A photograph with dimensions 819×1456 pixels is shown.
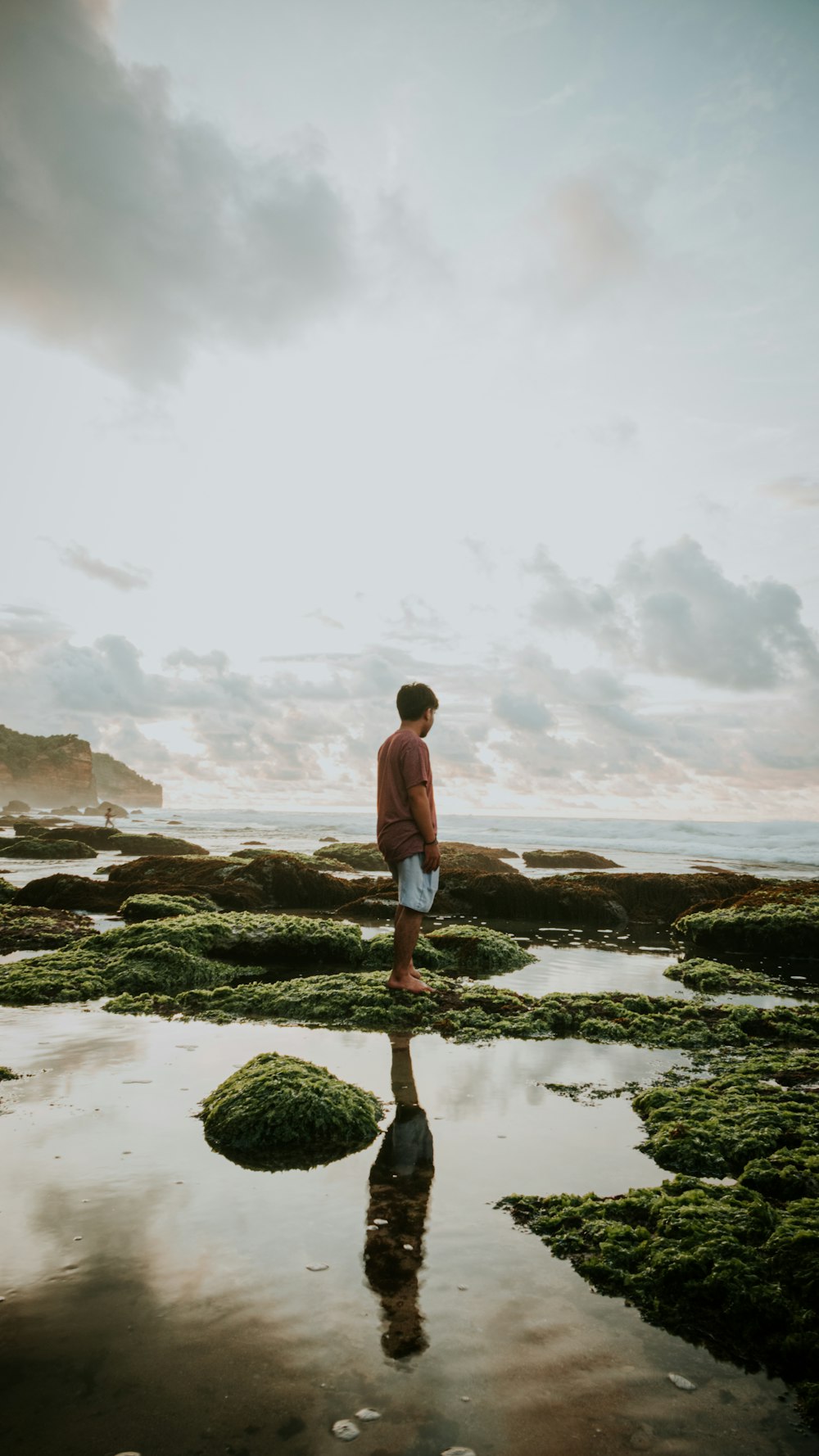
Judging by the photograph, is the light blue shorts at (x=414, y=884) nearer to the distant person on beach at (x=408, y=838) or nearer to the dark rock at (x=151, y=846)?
the distant person on beach at (x=408, y=838)

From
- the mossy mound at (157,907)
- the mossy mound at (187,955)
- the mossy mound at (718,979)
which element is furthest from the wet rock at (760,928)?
the mossy mound at (157,907)

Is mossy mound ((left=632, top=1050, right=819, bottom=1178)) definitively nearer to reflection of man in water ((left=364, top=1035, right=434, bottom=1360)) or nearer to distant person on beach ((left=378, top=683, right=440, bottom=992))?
reflection of man in water ((left=364, top=1035, right=434, bottom=1360))

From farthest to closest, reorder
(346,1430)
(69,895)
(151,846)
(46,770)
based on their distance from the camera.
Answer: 1. (46,770)
2. (151,846)
3. (69,895)
4. (346,1430)

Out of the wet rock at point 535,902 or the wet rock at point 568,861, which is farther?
the wet rock at point 568,861

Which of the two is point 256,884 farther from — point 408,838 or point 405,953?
point 408,838

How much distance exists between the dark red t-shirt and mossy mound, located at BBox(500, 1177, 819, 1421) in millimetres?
3513

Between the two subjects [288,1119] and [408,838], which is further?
[408,838]

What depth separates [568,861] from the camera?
23.8 m

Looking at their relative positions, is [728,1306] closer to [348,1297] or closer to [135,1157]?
[348,1297]

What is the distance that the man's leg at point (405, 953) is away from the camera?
6336 mm

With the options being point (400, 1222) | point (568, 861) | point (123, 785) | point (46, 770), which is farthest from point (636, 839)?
point (123, 785)

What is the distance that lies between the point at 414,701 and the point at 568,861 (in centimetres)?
1819

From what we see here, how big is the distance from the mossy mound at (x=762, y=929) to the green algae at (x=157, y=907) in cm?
639

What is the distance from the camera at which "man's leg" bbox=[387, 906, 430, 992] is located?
20.8 ft
